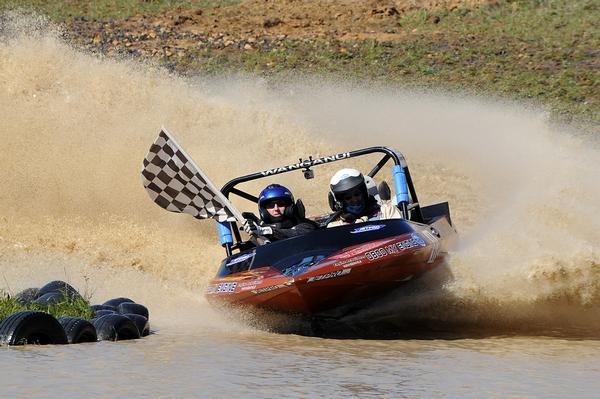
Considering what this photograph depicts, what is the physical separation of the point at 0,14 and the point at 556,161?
1049 inches

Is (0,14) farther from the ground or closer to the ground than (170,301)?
farther from the ground

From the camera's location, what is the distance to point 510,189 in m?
17.3

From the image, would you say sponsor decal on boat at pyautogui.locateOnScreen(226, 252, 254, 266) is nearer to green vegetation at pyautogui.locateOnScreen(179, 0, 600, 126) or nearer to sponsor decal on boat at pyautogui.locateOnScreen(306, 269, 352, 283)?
sponsor decal on boat at pyautogui.locateOnScreen(306, 269, 352, 283)

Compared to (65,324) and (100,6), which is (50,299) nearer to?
(65,324)

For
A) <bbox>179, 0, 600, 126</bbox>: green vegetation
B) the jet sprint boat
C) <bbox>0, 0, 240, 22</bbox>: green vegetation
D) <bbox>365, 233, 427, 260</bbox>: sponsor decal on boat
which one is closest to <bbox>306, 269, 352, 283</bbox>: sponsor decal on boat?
the jet sprint boat

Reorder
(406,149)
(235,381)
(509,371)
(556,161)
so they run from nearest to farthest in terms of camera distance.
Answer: (235,381) → (509,371) → (556,161) → (406,149)

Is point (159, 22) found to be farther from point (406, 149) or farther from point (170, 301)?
point (170, 301)

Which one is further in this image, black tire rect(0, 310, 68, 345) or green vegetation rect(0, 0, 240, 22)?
green vegetation rect(0, 0, 240, 22)

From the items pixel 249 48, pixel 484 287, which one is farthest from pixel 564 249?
pixel 249 48

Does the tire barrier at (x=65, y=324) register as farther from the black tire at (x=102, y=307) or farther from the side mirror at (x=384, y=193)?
the side mirror at (x=384, y=193)

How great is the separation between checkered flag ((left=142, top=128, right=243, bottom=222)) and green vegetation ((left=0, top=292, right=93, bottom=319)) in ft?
5.30

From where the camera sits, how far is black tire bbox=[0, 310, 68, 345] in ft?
27.1

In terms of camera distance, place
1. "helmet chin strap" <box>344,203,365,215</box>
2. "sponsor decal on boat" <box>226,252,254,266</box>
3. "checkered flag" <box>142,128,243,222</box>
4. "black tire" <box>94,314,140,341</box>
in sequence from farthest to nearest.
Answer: "checkered flag" <box>142,128,243,222</box> → "helmet chin strap" <box>344,203,365,215</box> → "sponsor decal on boat" <box>226,252,254,266</box> → "black tire" <box>94,314,140,341</box>

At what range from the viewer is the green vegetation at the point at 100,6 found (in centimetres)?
4141
